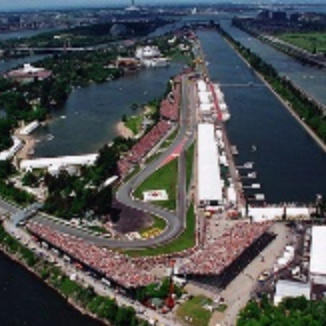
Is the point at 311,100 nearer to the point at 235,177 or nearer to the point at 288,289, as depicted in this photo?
the point at 235,177

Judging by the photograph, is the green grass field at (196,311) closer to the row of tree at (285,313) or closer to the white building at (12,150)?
the row of tree at (285,313)

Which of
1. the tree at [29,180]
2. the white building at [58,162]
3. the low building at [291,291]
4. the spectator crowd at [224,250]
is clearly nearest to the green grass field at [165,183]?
the spectator crowd at [224,250]

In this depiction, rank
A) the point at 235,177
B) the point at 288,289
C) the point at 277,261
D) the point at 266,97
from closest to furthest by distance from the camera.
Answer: the point at 288,289, the point at 277,261, the point at 235,177, the point at 266,97

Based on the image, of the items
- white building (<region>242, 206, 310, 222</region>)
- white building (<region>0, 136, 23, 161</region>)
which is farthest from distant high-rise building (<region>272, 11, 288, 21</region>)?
white building (<region>242, 206, 310, 222</region>)

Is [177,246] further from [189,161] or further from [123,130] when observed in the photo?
[123,130]

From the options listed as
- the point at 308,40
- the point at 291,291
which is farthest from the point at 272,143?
the point at 308,40

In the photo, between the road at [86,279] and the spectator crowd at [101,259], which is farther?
the spectator crowd at [101,259]

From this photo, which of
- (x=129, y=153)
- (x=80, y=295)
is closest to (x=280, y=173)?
(x=129, y=153)

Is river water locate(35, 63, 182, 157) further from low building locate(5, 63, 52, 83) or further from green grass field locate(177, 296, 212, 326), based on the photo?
green grass field locate(177, 296, 212, 326)
